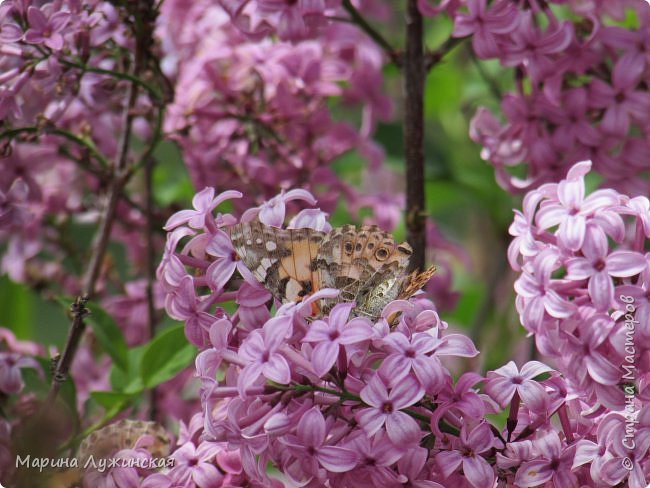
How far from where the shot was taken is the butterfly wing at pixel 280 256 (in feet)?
2.72

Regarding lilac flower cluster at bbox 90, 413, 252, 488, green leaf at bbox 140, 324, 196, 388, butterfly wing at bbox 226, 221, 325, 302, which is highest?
butterfly wing at bbox 226, 221, 325, 302

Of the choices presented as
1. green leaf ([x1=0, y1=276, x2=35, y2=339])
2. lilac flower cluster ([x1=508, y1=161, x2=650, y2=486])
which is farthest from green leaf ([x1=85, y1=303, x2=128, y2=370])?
lilac flower cluster ([x1=508, y1=161, x2=650, y2=486])

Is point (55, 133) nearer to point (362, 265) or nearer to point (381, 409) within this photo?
point (362, 265)

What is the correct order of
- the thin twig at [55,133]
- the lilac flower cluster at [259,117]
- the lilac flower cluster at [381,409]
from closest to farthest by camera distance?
the lilac flower cluster at [381,409] → the thin twig at [55,133] → the lilac flower cluster at [259,117]

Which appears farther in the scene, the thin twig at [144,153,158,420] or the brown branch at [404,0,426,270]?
the thin twig at [144,153,158,420]

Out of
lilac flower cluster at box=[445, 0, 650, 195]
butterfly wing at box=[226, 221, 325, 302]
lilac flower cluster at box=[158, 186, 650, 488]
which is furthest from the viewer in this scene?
lilac flower cluster at box=[445, 0, 650, 195]

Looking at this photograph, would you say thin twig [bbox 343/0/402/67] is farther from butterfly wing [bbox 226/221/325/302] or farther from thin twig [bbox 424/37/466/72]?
butterfly wing [bbox 226/221/325/302]

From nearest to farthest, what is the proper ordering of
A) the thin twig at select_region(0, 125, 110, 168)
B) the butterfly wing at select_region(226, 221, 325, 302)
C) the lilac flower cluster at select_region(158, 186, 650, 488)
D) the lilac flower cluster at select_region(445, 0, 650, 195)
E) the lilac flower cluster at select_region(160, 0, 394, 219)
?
the lilac flower cluster at select_region(158, 186, 650, 488) → the butterfly wing at select_region(226, 221, 325, 302) → the thin twig at select_region(0, 125, 110, 168) → the lilac flower cluster at select_region(445, 0, 650, 195) → the lilac flower cluster at select_region(160, 0, 394, 219)

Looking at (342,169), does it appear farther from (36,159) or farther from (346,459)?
(346,459)

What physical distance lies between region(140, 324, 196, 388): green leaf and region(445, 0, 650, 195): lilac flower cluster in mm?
459

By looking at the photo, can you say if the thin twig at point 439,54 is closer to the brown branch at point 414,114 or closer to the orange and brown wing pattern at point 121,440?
the brown branch at point 414,114

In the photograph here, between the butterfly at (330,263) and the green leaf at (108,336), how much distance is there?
27cm

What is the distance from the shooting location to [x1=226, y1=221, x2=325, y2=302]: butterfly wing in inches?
32.6

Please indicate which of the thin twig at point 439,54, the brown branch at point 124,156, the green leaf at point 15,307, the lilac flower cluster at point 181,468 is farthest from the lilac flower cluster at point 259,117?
the lilac flower cluster at point 181,468
